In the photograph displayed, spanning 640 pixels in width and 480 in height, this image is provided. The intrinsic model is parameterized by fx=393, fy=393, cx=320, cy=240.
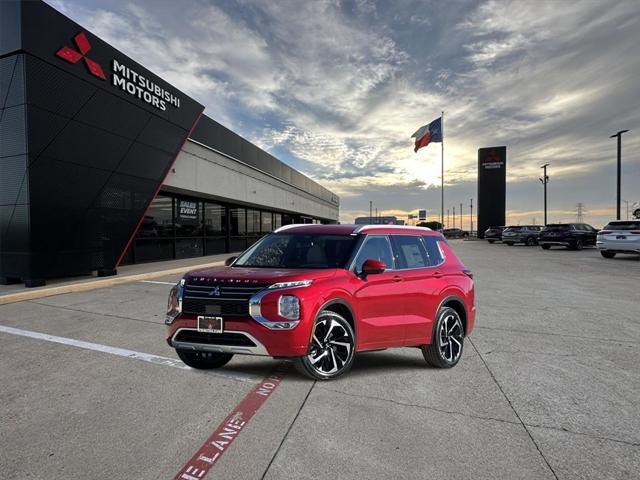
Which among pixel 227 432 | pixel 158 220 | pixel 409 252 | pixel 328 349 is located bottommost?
pixel 227 432

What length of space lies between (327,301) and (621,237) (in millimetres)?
20111

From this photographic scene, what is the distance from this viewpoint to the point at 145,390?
12.7 feet

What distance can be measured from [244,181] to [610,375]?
75.7 feet

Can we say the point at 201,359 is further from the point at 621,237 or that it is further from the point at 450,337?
the point at 621,237

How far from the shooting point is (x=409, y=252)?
16.2 feet

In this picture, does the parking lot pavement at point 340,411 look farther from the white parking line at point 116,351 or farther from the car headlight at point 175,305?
the car headlight at point 175,305

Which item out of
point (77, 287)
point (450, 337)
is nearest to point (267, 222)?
point (77, 287)

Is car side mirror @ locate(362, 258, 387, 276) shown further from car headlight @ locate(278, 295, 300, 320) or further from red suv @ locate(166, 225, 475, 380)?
car headlight @ locate(278, 295, 300, 320)

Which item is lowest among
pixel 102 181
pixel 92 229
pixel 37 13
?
pixel 92 229

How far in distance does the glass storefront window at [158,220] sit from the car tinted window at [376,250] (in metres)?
14.9

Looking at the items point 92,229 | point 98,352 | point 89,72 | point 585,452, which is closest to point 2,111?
point 89,72

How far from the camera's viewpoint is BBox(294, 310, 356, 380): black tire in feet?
12.7

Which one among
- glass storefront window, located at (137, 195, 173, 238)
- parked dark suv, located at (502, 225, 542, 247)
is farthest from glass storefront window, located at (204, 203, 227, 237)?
parked dark suv, located at (502, 225, 542, 247)

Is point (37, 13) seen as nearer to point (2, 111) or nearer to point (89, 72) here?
point (89, 72)
